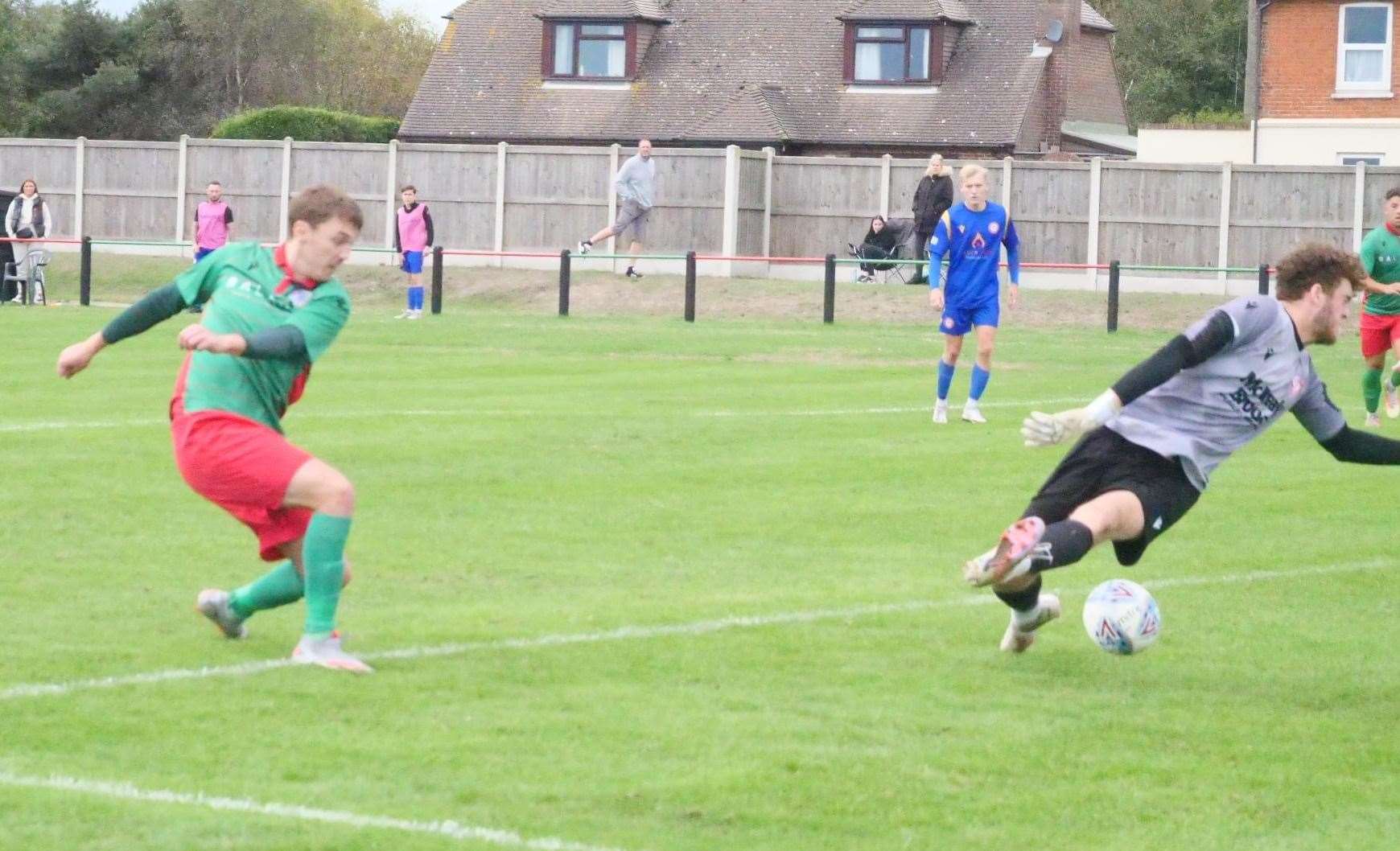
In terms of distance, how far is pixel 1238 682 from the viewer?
7.47m

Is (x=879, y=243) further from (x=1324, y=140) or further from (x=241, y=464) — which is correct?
(x=241, y=464)

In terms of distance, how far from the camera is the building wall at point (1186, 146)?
49656mm

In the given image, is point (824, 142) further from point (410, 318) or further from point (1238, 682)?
point (1238, 682)

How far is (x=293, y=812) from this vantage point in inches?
214

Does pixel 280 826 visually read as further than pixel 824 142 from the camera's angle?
No

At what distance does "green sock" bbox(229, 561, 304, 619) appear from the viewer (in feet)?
24.3

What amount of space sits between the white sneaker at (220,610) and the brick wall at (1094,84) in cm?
4833

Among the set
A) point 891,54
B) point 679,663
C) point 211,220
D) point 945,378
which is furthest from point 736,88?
point 679,663

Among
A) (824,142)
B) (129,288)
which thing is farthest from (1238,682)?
→ (824,142)

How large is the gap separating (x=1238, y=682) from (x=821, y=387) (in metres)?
11.7

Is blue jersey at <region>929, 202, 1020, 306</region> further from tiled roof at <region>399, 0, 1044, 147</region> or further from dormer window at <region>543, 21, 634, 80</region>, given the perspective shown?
dormer window at <region>543, 21, 634, 80</region>

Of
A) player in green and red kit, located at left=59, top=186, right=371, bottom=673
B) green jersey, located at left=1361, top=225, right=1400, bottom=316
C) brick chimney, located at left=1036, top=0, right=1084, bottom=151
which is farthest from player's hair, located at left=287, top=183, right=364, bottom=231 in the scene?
brick chimney, located at left=1036, top=0, right=1084, bottom=151

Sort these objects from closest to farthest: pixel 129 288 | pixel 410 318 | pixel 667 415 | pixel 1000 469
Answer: pixel 1000 469, pixel 667 415, pixel 410 318, pixel 129 288

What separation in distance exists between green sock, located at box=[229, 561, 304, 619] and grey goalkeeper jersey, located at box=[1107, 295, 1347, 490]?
9.47 feet
